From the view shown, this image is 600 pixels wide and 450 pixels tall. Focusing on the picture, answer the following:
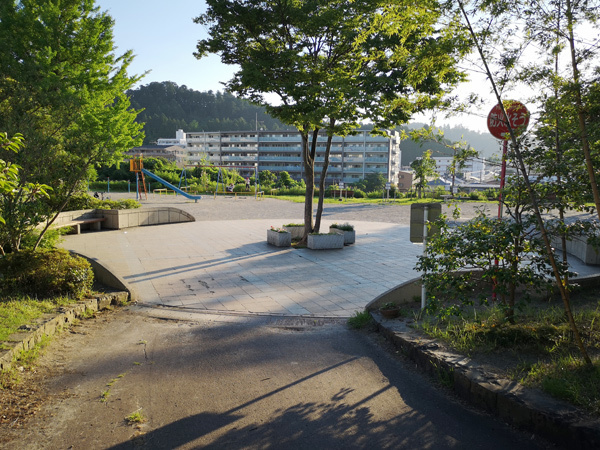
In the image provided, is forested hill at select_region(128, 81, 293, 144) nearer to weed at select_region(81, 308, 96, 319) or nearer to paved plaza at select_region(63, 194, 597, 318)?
paved plaza at select_region(63, 194, 597, 318)

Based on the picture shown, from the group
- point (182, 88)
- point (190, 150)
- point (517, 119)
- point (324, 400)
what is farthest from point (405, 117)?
point (182, 88)

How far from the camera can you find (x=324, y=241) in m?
11.3

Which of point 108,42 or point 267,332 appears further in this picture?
point 108,42

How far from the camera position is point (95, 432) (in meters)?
2.92

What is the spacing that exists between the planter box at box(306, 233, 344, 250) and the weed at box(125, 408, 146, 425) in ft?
27.4

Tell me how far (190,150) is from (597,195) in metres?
91.3

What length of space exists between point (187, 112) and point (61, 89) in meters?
95.8

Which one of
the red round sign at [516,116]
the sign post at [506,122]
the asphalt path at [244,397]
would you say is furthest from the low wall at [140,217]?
the red round sign at [516,116]

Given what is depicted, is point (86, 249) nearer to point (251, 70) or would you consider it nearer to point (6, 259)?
point (6, 259)

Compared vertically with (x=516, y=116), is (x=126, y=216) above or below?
below

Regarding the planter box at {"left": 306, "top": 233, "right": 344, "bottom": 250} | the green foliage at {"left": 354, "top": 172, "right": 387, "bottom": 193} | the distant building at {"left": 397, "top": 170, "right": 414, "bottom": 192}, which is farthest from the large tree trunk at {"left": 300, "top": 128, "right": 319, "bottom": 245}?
the distant building at {"left": 397, "top": 170, "right": 414, "bottom": 192}

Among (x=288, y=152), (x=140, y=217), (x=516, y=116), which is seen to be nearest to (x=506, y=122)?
(x=516, y=116)

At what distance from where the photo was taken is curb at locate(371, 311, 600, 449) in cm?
267

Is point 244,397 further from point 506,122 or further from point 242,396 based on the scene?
point 506,122
